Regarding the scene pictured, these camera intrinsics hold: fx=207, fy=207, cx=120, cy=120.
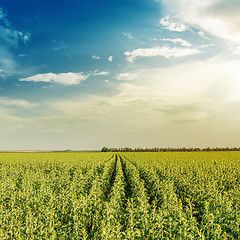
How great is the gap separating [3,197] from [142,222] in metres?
9.89

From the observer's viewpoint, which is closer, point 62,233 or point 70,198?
point 62,233

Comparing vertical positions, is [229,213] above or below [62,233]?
above

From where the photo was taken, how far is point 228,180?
60.1ft

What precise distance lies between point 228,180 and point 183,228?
47.1 ft

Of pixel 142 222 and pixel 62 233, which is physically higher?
pixel 142 222

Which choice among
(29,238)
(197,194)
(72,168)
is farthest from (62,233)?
(72,168)

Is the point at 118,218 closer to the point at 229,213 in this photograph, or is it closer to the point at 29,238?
the point at 29,238

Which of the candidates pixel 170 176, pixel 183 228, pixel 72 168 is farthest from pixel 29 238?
pixel 72 168

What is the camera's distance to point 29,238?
22.5ft

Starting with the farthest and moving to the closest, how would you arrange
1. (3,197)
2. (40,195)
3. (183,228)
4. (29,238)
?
(3,197)
(40,195)
(29,238)
(183,228)

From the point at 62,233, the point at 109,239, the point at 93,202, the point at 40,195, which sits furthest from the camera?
the point at 40,195

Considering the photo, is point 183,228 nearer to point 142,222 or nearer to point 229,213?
point 142,222

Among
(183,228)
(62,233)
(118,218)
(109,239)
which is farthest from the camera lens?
(118,218)

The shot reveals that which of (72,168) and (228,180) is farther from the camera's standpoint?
(72,168)
